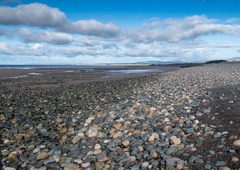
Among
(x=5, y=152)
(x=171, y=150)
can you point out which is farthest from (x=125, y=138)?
(x=5, y=152)

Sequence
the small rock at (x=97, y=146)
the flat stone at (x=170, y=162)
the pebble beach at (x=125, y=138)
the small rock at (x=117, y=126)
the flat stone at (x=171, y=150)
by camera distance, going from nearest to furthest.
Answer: the flat stone at (x=170, y=162)
the pebble beach at (x=125, y=138)
the flat stone at (x=171, y=150)
the small rock at (x=97, y=146)
the small rock at (x=117, y=126)

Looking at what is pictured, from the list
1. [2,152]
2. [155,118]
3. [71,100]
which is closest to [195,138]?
[155,118]

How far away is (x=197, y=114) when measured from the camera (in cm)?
816

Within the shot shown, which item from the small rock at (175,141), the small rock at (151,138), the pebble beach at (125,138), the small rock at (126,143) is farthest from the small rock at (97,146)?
the small rock at (175,141)

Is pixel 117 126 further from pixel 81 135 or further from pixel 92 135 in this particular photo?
pixel 81 135

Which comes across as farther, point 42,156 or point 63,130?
point 63,130

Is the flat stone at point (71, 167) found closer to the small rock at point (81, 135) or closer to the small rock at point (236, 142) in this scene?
the small rock at point (81, 135)

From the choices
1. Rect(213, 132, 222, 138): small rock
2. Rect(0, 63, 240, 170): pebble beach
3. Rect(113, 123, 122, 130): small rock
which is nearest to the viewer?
Rect(0, 63, 240, 170): pebble beach

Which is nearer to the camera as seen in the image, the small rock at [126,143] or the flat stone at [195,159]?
the flat stone at [195,159]

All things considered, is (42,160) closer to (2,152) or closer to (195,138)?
(2,152)

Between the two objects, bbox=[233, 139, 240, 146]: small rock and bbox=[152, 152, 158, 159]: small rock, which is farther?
bbox=[233, 139, 240, 146]: small rock

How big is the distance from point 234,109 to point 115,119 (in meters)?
4.61

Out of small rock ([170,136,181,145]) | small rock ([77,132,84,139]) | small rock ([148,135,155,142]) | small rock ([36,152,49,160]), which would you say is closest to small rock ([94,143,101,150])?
small rock ([77,132,84,139])

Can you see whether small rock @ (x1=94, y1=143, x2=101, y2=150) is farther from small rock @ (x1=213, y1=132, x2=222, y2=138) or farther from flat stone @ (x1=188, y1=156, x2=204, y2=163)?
small rock @ (x1=213, y1=132, x2=222, y2=138)
